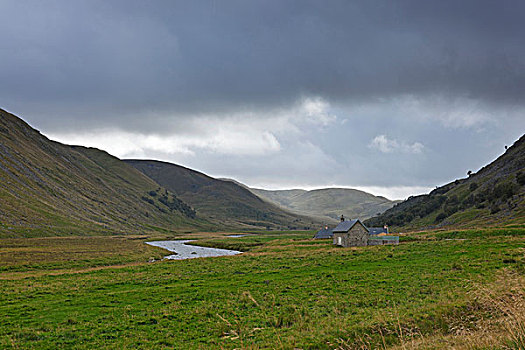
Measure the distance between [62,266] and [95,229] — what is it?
378ft

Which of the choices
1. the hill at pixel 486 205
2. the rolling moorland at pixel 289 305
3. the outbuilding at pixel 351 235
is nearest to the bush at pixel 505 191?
the hill at pixel 486 205

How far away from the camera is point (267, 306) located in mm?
23219

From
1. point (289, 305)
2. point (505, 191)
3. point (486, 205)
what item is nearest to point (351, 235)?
point (289, 305)

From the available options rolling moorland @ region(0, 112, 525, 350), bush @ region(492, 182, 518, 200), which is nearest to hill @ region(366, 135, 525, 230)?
bush @ region(492, 182, 518, 200)

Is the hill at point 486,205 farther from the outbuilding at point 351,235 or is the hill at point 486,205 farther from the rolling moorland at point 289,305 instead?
the rolling moorland at point 289,305

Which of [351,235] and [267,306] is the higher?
[351,235]

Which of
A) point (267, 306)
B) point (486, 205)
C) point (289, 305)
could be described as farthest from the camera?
point (486, 205)

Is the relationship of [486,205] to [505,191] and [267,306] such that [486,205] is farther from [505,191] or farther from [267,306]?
[267,306]

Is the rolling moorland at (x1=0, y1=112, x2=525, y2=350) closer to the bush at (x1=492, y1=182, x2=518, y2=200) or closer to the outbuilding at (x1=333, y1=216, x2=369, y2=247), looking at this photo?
the outbuilding at (x1=333, y1=216, x2=369, y2=247)

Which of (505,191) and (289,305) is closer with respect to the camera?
(289,305)

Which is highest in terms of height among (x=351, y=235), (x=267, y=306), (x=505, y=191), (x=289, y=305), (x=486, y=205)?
(x=505, y=191)

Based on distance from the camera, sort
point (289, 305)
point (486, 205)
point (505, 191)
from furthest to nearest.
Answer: point (486, 205) < point (505, 191) < point (289, 305)

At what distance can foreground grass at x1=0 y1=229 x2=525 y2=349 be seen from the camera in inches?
615

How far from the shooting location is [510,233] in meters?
57.9
